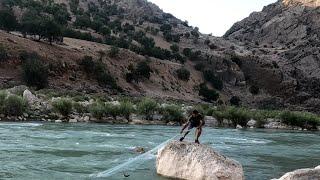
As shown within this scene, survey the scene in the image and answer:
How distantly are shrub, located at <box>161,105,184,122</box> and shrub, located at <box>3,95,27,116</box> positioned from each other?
727 inches

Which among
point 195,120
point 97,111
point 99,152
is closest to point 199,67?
point 97,111

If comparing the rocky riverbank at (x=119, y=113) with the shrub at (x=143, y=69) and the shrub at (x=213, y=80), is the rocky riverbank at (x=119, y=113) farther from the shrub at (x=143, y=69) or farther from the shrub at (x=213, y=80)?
the shrub at (x=213, y=80)

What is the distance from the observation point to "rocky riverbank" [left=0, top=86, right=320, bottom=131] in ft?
188

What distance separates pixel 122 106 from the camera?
6488cm

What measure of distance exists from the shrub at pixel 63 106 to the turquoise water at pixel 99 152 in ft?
36.2

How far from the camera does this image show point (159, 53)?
12400 cm

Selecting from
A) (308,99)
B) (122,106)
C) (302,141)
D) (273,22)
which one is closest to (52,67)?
(122,106)

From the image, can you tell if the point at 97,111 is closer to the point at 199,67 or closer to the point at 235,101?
the point at 235,101

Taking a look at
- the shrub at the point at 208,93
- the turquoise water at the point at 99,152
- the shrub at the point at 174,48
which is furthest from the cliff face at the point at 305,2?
the turquoise water at the point at 99,152

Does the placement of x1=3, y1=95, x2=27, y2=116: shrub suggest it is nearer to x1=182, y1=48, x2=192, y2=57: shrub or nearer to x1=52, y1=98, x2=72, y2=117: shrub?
x1=52, y1=98, x2=72, y2=117: shrub

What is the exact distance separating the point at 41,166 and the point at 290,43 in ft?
463

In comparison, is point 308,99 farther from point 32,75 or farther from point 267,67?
point 32,75

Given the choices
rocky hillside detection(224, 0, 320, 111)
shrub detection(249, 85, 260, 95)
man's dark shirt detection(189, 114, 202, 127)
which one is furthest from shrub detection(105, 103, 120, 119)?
shrub detection(249, 85, 260, 95)

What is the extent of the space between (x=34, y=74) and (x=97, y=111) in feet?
72.1
